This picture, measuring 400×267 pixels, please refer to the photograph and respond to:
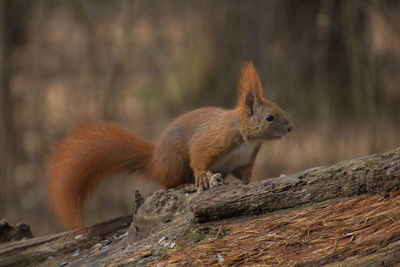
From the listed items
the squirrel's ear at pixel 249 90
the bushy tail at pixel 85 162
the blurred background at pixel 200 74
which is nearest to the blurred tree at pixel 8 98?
the blurred background at pixel 200 74

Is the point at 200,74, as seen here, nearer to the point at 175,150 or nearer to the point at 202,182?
the point at 175,150

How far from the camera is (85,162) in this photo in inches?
134

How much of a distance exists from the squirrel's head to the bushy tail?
644mm

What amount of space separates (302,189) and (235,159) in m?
1.03

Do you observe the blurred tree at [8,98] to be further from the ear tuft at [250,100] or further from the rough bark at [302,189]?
the rough bark at [302,189]

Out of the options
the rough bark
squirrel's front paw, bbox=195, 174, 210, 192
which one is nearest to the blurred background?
squirrel's front paw, bbox=195, 174, 210, 192

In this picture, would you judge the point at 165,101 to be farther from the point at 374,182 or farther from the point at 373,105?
the point at 374,182

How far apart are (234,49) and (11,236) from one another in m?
3.70

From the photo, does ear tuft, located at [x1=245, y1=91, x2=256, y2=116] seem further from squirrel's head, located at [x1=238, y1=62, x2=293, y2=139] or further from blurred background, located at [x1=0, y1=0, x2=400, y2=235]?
blurred background, located at [x1=0, y1=0, x2=400, y2=235]

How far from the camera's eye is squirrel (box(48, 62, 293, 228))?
336cm

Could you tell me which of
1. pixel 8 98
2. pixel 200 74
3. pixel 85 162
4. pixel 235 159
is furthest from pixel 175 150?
pixel 8 98

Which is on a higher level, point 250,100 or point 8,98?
point 8,98

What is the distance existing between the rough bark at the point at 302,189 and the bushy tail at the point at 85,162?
1.07m

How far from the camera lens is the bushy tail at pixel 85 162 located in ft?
10.9
